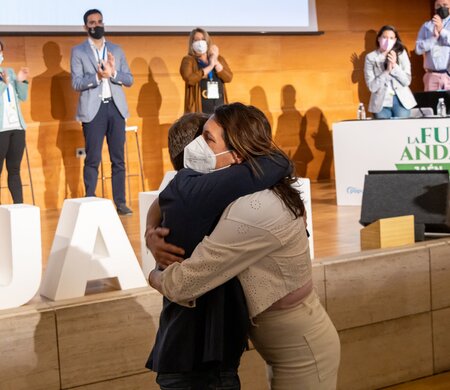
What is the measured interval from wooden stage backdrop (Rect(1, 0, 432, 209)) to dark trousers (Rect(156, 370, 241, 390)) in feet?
17.7

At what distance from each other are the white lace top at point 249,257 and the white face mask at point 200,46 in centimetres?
499

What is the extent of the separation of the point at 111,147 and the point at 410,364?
3.28m

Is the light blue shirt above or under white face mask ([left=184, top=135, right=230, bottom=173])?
above

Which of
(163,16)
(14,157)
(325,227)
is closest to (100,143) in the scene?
(14,157)

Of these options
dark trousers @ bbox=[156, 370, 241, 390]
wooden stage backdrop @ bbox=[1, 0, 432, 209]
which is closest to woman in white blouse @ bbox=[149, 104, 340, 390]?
dark trousers @ bbox=[156, 370, 241, 390]

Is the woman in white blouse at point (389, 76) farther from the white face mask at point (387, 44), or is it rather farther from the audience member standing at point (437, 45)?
the audience member standing at point (437, 45)

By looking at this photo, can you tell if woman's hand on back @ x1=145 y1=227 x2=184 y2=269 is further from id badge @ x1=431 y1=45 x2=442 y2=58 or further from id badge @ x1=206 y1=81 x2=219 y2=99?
id badge @ x1=431 y1=45 x2=442 y2=58

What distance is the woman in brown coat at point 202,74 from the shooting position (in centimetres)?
695

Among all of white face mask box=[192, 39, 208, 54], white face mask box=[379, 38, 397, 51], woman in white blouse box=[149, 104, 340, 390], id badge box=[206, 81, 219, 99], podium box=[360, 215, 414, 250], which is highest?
white face mask box=[192, 39, 208, 54]

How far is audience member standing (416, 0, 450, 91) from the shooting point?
8328 mm

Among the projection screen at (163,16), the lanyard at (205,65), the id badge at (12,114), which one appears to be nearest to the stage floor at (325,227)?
the id badge at (12,114)

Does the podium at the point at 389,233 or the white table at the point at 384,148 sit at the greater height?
the white table at the point at 384,148

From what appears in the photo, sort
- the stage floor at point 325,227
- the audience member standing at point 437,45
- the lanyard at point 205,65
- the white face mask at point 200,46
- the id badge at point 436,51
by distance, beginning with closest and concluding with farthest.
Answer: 1. the stage floor at point 325,227
2. the white face mask at point 200,46
3. the lanyard at point 205,65
4. the audience member standing at point 437,45
5. the id badge at point 436,51

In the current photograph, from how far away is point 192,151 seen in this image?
2082 millimetres
